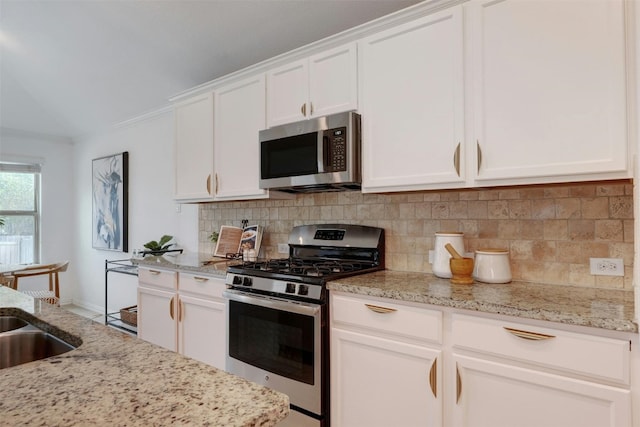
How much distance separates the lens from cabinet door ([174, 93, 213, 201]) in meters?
3.00

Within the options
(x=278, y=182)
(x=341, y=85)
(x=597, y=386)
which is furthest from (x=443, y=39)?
(x=597, y=386)

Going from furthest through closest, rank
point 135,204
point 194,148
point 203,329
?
point 135,204
point 194,148
point 203,329

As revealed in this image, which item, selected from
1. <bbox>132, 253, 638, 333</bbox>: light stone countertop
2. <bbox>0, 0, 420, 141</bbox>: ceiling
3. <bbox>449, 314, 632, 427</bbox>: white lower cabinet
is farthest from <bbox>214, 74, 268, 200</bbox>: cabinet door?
<bbox>449, 314, 632, 427</bbox>: white lower cabinet

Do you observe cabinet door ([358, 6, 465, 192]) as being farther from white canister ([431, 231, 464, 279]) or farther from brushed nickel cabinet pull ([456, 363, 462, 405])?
brushed nickel cabinet pull ([456, 363, 462, 405])

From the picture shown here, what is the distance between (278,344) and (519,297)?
1218 mm

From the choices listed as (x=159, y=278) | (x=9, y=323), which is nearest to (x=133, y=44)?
(x=159, y=278)

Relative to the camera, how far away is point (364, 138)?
215 centimetres

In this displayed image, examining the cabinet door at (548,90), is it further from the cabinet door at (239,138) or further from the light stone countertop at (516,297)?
the cabinet door at (239,138)

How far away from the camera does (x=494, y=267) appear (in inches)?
73.3

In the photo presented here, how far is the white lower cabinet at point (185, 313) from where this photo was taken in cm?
249

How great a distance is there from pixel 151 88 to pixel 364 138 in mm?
2649

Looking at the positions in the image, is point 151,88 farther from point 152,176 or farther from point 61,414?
point 61,414

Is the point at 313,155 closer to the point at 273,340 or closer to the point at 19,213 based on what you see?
the point at 273,340

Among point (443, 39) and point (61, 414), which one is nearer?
point (61, 414)
